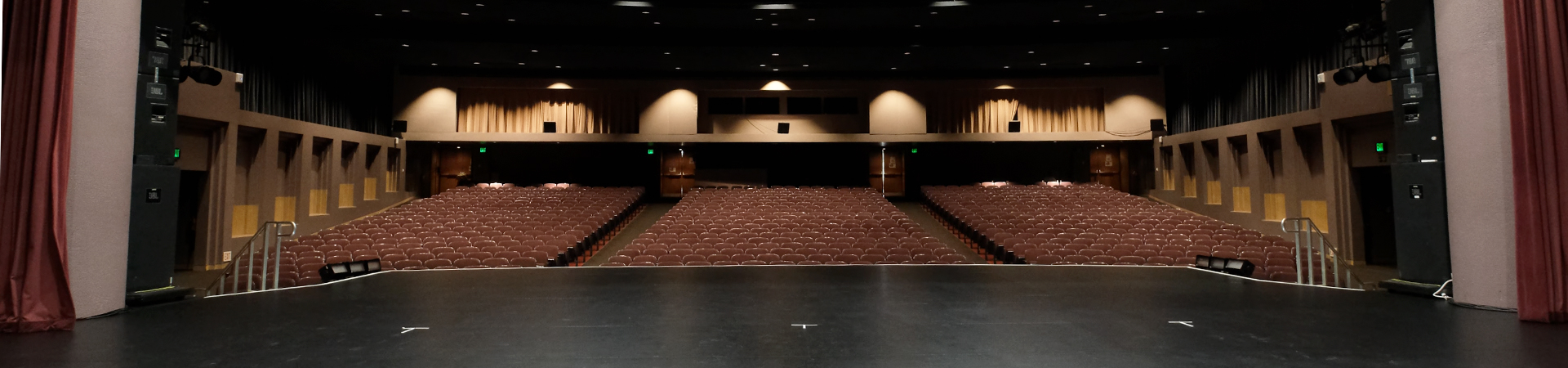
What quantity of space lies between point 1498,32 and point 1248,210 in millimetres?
9290

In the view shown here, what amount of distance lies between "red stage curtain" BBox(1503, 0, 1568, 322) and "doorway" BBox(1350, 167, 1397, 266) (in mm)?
7535

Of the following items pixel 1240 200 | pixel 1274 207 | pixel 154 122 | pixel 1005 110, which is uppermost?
pixel 1005 110

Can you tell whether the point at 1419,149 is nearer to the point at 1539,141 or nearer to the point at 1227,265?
the point at 1539,141

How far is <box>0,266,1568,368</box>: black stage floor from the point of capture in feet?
9.16

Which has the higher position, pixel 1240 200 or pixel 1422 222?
pixel 1240 200

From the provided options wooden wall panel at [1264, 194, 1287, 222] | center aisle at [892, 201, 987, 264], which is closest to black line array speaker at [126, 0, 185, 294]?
center aisle at [892, 201, 987, 264]

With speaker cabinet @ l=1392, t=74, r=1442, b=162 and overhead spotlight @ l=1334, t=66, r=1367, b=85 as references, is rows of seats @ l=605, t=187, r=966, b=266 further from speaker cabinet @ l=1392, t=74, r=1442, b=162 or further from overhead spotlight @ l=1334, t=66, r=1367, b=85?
speaker cabinet @ l=1392, t=74, r=1442, b=162

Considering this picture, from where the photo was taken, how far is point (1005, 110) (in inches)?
658

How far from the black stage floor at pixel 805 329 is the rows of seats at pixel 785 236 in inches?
102

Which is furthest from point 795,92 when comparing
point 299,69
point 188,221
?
point 188,221

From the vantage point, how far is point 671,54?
46.4ft

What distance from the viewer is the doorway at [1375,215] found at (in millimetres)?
9914

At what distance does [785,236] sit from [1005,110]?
9.61 meters

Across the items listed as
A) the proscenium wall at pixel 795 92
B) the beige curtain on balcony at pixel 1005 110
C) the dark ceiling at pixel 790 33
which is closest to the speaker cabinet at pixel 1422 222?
the dark ceiling at pixel 790 33
